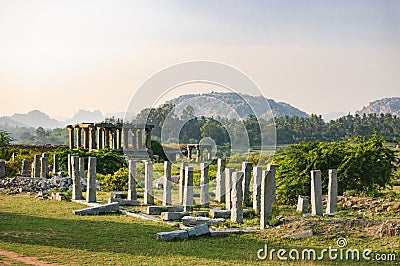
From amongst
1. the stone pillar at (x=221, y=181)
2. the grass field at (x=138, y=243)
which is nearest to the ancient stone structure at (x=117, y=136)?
the stone pillar at (x=221, y=181)

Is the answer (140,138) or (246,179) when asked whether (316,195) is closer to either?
(246,179)

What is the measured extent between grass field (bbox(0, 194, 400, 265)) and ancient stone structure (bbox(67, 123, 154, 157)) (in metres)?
28.2

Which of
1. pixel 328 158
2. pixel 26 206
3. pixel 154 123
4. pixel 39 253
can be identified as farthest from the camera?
pixel 154 123

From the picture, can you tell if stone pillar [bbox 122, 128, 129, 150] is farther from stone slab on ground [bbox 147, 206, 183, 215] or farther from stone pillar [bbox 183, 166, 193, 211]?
stone slab on ground [bbox 147, 206, 183, 215]

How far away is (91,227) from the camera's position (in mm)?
15320

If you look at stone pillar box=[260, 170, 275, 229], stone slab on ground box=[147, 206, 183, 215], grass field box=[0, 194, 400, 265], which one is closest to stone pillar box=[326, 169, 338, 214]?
stone pillar box=[260, 170, 275, 229]

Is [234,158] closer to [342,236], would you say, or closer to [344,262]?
[342,236]

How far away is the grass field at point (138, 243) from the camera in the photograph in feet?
37.6

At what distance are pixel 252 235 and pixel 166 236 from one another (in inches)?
82.2

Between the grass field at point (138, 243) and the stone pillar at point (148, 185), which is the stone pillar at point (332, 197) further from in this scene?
the stone pillar at point (148, 185)

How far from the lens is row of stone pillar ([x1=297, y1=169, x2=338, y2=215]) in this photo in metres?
16.8

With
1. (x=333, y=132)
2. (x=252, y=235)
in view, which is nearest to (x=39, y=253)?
Answer: (x=252, y=235)
